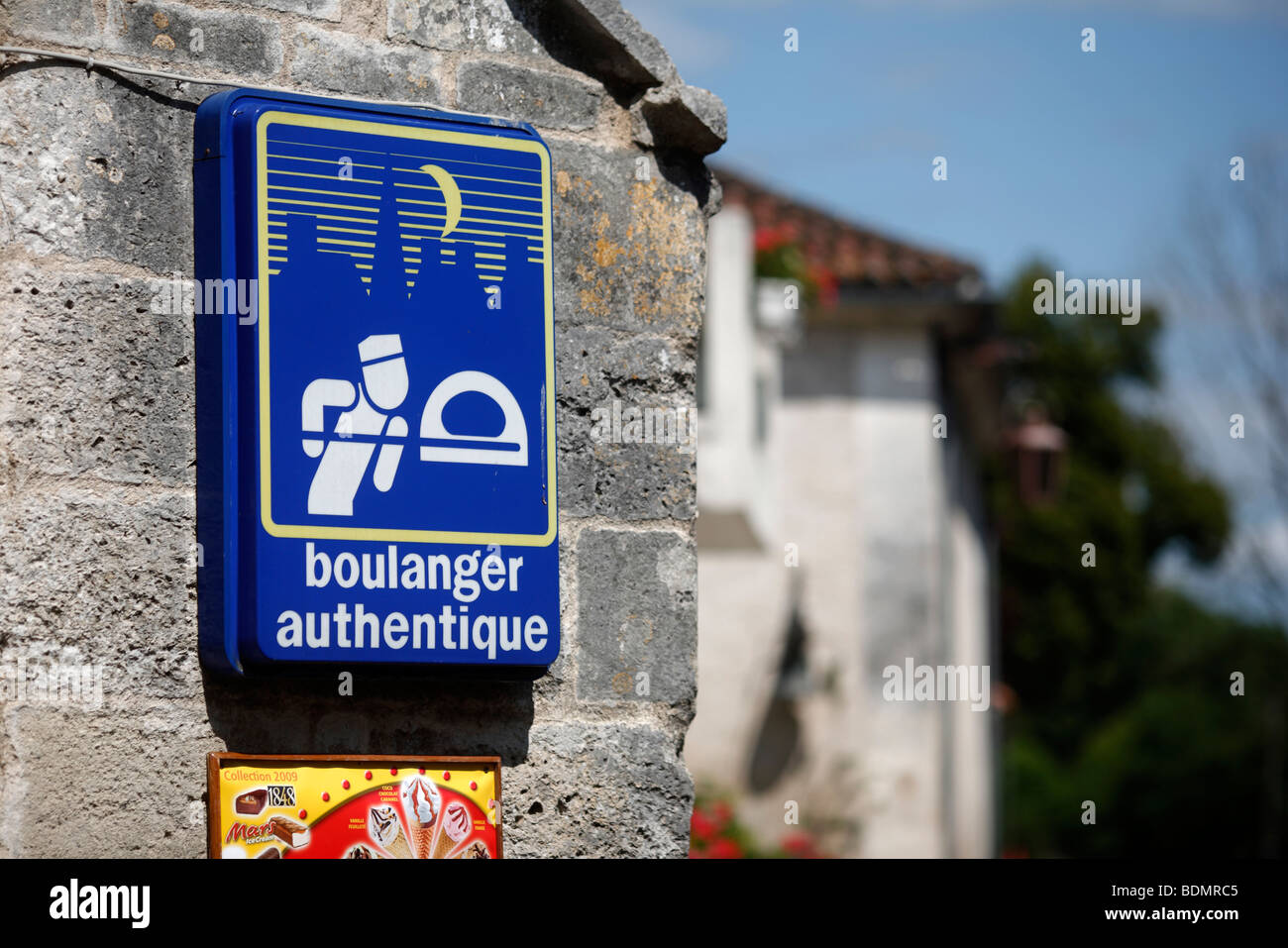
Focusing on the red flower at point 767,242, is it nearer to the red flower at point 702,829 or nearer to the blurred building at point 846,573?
the blurred building at point 846,573

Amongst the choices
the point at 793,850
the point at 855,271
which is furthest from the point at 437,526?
the point at 855,271

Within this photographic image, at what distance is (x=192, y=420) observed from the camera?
314 cm

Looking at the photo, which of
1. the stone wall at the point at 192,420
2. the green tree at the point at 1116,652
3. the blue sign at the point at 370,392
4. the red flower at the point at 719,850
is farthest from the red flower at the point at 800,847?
the green tree at the point at 1116,652

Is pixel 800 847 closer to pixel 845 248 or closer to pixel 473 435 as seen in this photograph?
pixel 845 248

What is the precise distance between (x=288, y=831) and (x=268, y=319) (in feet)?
2.67

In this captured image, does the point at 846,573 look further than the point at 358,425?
Yes

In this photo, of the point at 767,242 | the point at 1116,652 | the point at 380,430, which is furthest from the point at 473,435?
the point at 1116,652

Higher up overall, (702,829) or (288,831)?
(288,831)

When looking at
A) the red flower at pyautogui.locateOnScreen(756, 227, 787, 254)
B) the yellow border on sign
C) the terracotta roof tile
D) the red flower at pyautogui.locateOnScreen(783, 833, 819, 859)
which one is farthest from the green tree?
the yellow border on sign

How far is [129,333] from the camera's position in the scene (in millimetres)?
3109

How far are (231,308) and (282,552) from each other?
409 mm

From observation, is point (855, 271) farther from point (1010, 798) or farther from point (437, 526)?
point (1010, 798)

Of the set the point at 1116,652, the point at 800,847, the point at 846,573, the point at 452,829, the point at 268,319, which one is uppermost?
the point at 268,319
